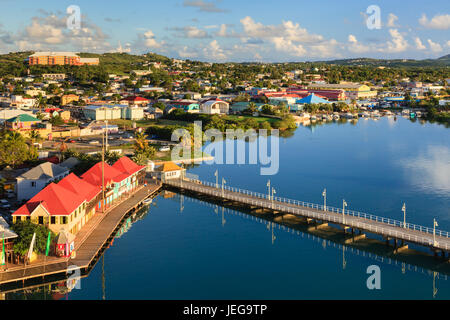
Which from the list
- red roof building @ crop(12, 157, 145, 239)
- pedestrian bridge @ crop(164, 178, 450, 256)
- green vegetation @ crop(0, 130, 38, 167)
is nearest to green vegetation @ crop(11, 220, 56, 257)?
red roof building @ crop(12, 157, 145, 239)

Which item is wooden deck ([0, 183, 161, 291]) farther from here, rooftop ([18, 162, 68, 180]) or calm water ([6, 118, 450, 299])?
rooftop ([18, 162, 68, 180])

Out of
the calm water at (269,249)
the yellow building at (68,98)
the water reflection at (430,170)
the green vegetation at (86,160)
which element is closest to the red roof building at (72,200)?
the calm water at (269,249)

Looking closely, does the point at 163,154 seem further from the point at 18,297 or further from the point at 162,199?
the point at 18,297

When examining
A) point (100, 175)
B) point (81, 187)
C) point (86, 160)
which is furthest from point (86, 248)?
point (86, 160)

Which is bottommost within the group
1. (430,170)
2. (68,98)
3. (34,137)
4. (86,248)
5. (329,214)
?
(86,248)

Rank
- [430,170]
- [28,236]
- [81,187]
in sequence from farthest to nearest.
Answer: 1. [430,170]
2. [81,187]
3. [28,236]

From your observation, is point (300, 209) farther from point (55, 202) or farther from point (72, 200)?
point (55, 202)

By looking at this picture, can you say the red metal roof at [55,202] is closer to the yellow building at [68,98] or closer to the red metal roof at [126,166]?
the red metal roof at [126,166]
